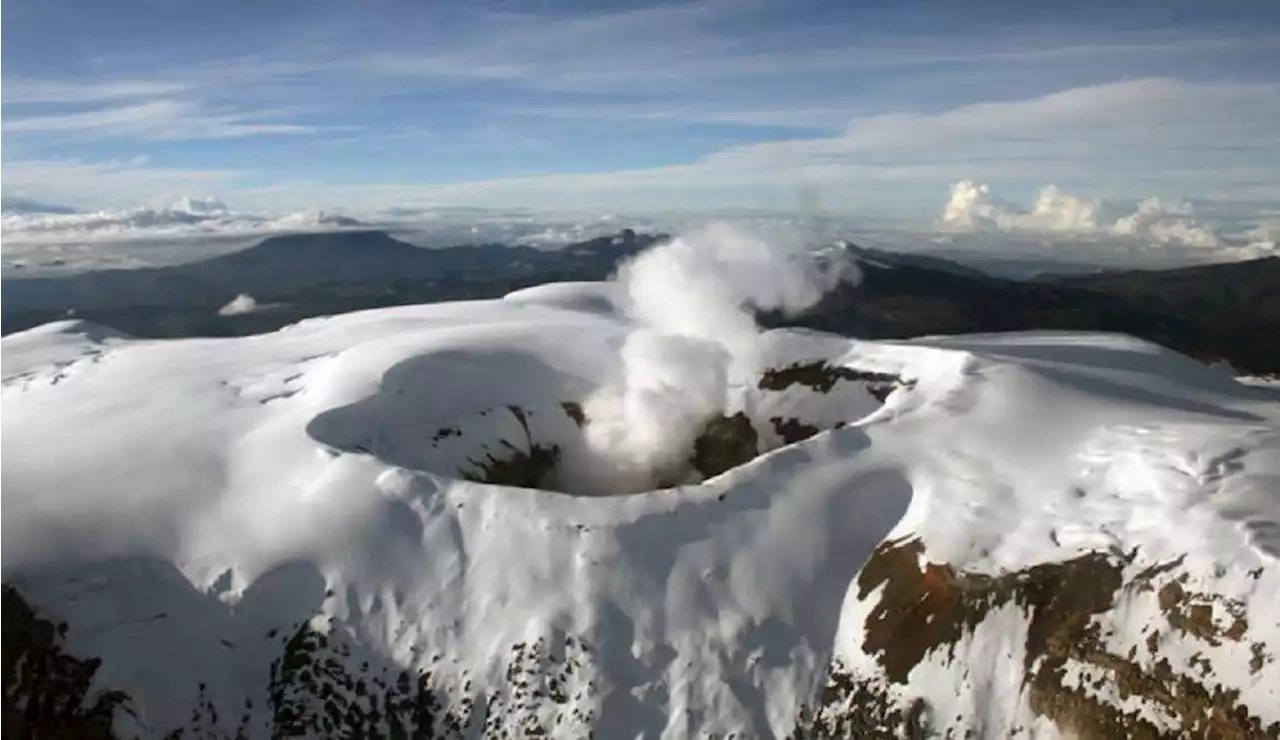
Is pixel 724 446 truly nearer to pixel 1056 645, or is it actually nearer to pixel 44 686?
pixel 1056 645

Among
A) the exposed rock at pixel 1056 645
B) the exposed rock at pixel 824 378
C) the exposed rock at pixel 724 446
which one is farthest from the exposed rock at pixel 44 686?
the exposed rock at pixel 824 378

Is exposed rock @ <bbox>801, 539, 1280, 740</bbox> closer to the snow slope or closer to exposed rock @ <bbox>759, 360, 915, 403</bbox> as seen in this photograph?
the snow slope

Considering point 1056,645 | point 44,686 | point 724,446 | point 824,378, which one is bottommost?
point 724,446

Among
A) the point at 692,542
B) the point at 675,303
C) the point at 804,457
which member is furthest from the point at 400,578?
the point at 675,303

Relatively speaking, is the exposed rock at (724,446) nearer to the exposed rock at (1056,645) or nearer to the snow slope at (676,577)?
the snow slope at (676,577)

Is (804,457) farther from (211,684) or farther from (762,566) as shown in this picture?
(211,684)

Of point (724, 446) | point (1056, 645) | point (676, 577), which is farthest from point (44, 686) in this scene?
point (1056, 645)

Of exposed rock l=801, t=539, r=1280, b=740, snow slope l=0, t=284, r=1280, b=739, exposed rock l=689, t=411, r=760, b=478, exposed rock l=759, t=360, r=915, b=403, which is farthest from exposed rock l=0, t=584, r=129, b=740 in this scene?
exposed rock l=759, t=360, r=915, b=403

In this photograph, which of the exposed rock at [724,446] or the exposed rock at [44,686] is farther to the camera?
the exposed rock at [724,446]

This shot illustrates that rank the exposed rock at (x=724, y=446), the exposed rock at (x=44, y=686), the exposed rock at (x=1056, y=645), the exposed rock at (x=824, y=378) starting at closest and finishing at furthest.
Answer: the exposed rock at (x=1056, y=645) → the exposed rock at (x=44, y=686) → the exposed rock at (x=724, y=446) → the exposed rock at (x=824, y=378)
